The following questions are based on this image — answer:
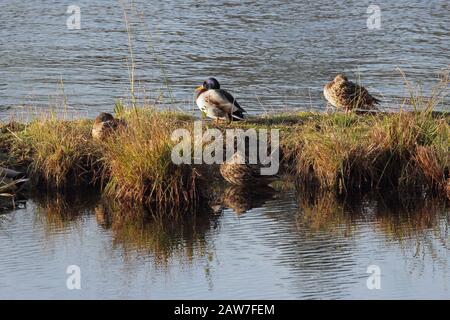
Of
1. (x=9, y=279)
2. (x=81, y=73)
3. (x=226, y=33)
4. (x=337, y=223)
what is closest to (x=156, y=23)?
(x=226, y=33)

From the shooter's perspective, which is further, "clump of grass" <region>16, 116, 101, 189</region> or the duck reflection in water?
"clump of grass" <region>16, 116, 101, 189</region>

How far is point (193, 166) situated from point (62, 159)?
147cm

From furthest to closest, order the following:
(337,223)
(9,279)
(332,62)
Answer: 1. (332,62)
2. (337,223)
3. (9,279)

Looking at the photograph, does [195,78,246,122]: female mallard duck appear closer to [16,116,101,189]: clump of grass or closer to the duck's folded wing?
the duck's folded wing

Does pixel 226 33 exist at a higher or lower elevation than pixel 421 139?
lower

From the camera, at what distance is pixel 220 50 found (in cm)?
1998

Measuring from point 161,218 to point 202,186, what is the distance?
2.54 ft

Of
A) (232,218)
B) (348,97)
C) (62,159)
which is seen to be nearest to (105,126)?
(62,159)

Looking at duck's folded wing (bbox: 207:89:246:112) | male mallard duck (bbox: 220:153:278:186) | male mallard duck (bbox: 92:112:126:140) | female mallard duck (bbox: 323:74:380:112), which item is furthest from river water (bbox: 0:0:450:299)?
female mallard duck (bbox: 323:74:380:112)

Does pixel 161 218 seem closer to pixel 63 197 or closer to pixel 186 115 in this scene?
pixel 63 197

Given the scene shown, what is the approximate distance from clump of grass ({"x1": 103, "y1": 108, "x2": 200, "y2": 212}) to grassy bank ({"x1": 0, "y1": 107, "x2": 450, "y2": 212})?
10mm

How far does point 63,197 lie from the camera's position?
12195 mm

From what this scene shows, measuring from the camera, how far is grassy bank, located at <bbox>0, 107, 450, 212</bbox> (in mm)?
11734

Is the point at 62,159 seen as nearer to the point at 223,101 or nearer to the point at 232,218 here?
the point at 232,218
